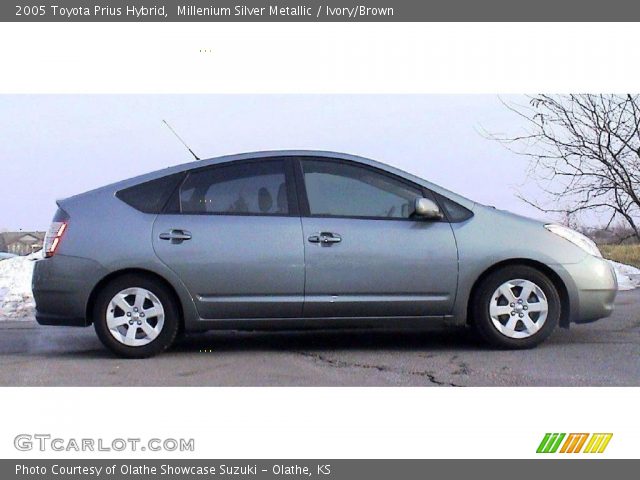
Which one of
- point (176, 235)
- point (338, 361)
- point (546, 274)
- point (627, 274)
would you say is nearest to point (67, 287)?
point (176, 235)

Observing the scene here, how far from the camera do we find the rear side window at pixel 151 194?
6.78m

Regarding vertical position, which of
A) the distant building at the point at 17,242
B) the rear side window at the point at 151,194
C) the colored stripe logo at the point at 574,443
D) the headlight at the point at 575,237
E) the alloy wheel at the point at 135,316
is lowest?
the colored stripe logo at the point at 574,443

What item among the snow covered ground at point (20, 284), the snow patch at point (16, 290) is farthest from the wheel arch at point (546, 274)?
the snow patch at point (16, 290)

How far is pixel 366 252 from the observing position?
21.9 ft

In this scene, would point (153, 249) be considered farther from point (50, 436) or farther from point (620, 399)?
point (620, 399)

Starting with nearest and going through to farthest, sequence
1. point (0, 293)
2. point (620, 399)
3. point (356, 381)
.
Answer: point (620, 399), point (356, 381), point (0, 293)

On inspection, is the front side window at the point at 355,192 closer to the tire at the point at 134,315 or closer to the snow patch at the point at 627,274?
the tire at the point at 134,315

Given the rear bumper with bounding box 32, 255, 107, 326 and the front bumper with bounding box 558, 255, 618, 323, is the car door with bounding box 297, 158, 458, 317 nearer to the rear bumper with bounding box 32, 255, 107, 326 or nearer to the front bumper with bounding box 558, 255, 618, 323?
the front bumper with bounding box 558, 255, 618, 323

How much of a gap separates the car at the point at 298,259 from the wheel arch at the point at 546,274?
0.01m

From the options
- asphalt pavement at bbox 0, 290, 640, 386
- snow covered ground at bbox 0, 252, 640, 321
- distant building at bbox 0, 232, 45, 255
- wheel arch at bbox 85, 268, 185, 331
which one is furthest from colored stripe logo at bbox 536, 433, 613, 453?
distant building at bbox 0, 232, 45, 255

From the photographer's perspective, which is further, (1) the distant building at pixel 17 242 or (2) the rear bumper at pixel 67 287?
(1) the distant building at pixel 17 242

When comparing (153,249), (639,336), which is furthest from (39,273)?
(639,336)

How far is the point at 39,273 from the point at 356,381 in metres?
2.63

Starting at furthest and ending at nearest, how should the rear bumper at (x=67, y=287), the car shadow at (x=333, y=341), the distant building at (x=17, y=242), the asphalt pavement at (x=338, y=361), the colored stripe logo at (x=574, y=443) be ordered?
the distant building at (x=17, y=242) < the car shadow at (x=333, y=341) < the rear bumper at (x=67, y=287) < the asphalt pavement at (x=338, y=361) < the colored stripe logo at (x=574, y=443)
